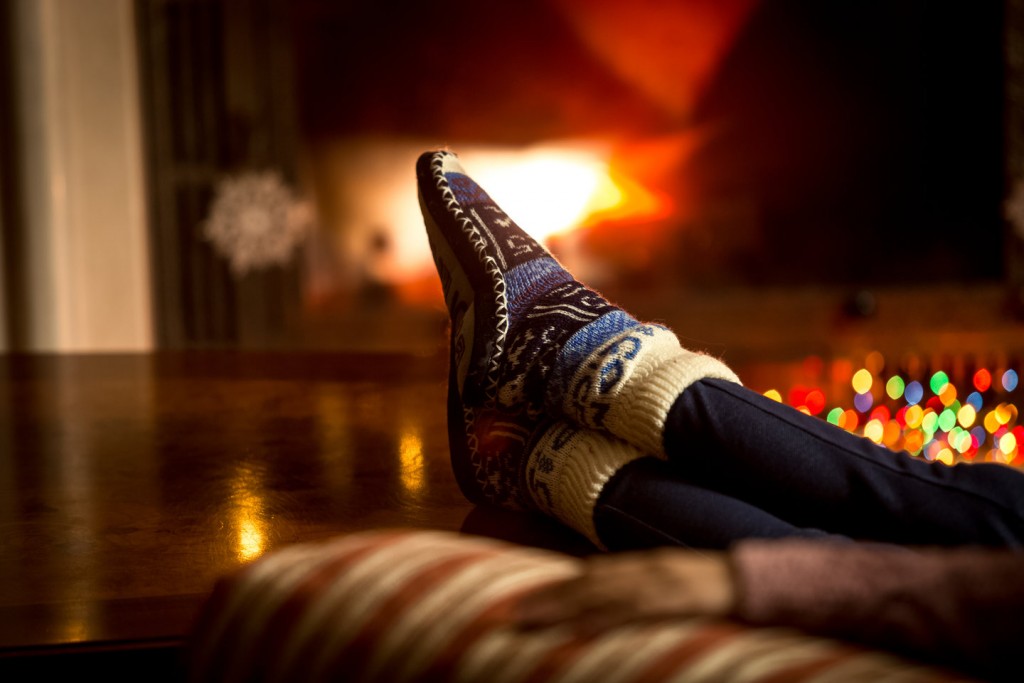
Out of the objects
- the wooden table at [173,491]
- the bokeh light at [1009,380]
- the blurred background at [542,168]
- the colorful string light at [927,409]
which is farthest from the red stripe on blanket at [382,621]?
the bokeh light at [1009,380]

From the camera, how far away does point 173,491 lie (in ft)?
2.99

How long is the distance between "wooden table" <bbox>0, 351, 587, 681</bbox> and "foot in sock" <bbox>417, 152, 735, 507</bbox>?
0.24 feet

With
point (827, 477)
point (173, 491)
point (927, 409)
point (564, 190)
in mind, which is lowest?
point (927, 409)

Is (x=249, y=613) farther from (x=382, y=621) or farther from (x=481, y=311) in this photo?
(x=481, y=311)

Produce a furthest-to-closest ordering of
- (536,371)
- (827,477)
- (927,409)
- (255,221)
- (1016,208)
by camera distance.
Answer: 1. (1016,208)
2. (927,409)
3. (255,221)
4. (536,371)
5. (827,477)

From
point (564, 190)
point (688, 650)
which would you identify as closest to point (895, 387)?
point (564, 190)

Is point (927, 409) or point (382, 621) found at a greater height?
point (382, 621)

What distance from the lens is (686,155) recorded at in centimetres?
268

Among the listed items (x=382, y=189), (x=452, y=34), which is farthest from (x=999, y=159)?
(x=382, y=189)

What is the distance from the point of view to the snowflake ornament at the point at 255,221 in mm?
2432

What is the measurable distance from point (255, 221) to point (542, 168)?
0.82 meters

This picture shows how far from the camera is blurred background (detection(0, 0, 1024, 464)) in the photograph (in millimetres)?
2404

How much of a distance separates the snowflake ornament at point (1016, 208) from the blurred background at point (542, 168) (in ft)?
0.04

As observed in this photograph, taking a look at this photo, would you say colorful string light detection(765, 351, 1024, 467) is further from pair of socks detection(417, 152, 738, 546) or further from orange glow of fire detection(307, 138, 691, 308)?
pair of socks detection(417, 152, 738, 546)
